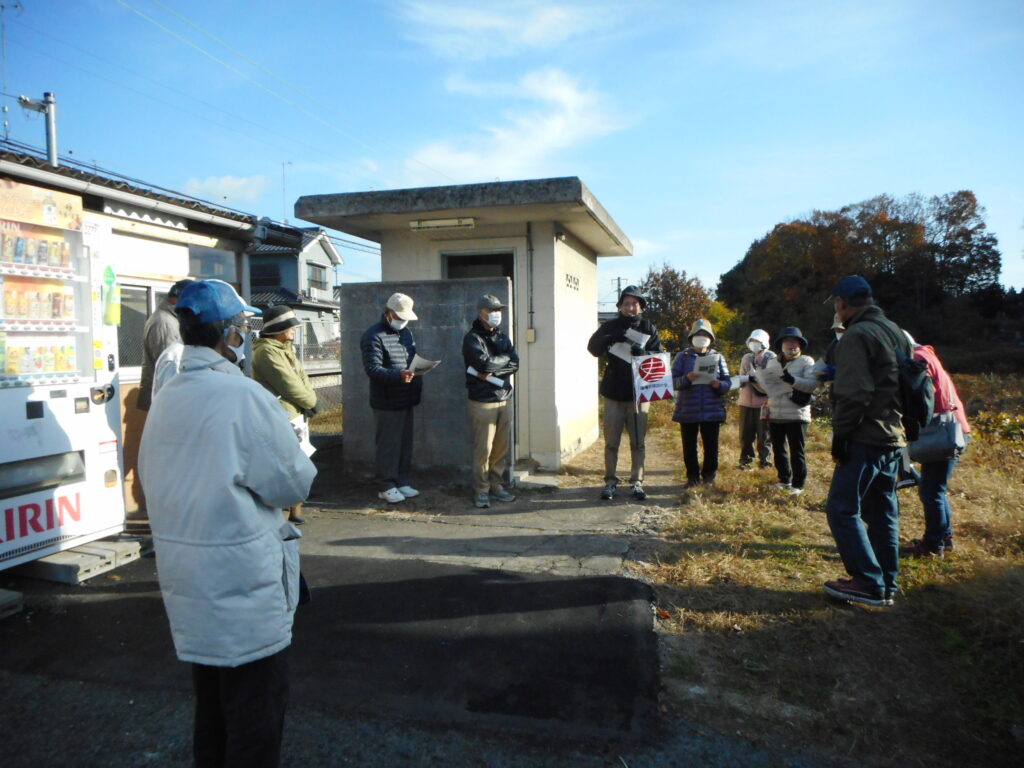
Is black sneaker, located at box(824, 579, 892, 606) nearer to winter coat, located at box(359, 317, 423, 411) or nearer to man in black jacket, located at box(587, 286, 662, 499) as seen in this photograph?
man in black jacket, located at box(587, 286, 662, 499)

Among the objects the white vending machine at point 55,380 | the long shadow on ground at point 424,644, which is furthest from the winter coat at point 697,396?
the white vending machine at point 55,380

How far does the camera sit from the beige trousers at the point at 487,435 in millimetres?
6215

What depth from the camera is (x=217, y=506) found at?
1918 mm

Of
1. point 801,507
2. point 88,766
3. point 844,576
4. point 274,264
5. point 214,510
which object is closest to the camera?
point 214,510

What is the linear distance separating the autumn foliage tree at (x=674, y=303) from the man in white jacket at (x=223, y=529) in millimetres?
21009

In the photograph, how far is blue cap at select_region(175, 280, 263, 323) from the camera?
2082 mm

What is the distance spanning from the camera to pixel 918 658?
3.29 meters

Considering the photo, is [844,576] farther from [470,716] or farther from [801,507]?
[470,716]

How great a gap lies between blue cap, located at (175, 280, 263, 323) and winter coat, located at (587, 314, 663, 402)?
465 centimetres

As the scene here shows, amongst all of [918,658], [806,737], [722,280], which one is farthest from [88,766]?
[722,280]

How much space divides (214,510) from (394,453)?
4.56m

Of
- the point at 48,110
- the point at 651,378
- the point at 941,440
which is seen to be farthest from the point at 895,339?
the point at 48,110

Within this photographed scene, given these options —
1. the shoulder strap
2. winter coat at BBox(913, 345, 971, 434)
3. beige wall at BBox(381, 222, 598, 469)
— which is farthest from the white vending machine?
winter coat at BBox(913, 345, 971, 434)

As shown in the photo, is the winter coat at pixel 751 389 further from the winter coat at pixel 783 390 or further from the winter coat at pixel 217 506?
the winter coat at pixel 217 506
